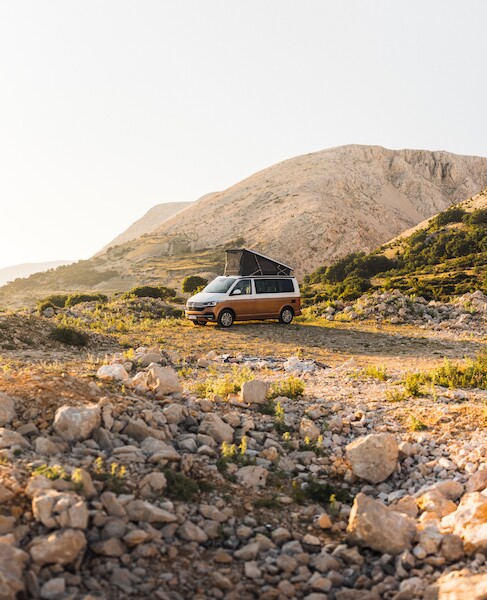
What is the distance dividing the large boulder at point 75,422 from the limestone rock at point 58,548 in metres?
1.68

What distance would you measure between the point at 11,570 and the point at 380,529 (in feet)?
9.54

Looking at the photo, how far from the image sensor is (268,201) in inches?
3920

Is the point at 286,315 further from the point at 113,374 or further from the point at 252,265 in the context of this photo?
the point at 113,374

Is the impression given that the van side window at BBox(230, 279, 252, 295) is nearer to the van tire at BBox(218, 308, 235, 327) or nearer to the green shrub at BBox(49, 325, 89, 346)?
the van tire at BBox(218, 308, 235, 327)

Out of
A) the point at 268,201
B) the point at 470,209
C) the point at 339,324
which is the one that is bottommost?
the point at 339,324

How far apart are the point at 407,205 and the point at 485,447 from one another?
101175mm

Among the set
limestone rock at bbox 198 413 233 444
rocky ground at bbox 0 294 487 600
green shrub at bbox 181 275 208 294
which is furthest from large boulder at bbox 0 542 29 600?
green shrub at bbox 181 275 208 294

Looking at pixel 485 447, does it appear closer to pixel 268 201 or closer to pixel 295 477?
pixel 295 477

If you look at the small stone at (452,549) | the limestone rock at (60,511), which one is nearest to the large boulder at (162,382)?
the limestone rock at (60,511)

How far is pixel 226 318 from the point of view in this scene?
19844 millimetres

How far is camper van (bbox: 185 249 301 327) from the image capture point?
19.8 m

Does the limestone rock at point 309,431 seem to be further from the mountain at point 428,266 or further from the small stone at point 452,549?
the mountain at point 428,266

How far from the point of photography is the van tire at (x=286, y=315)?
2124 centimetres

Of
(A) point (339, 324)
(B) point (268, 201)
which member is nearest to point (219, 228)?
(B) point (268, 201)
